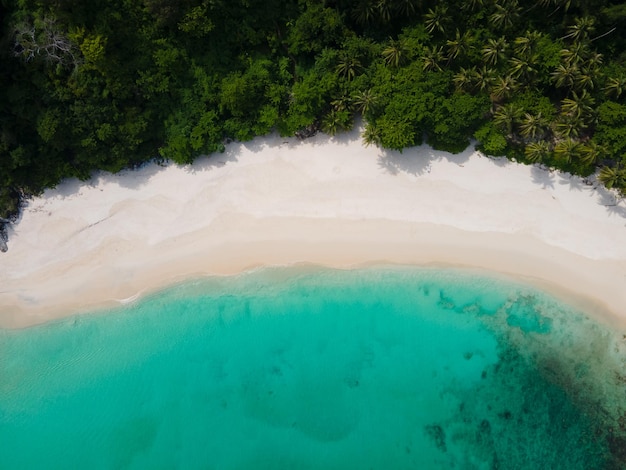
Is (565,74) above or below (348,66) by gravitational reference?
below

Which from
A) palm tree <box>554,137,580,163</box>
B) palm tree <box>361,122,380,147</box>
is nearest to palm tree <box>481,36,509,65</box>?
palm tree <box>554,137,580,163</box>

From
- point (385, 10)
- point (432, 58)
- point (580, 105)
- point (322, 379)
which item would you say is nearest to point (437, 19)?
point (432, 58)

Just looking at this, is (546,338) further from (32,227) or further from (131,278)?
(32,227)

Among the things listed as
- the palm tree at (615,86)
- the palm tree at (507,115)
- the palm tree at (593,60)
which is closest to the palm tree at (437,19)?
the palm tree at (507,115)

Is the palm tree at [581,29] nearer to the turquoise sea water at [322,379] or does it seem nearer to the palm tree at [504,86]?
the palm tree at [504,86]

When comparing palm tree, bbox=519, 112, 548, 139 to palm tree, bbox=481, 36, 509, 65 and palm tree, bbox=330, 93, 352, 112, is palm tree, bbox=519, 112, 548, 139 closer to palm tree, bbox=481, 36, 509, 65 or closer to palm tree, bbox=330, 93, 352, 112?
palm tree, bbox=481, 36, 509, 65

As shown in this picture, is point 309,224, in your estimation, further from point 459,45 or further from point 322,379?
point 459,45
